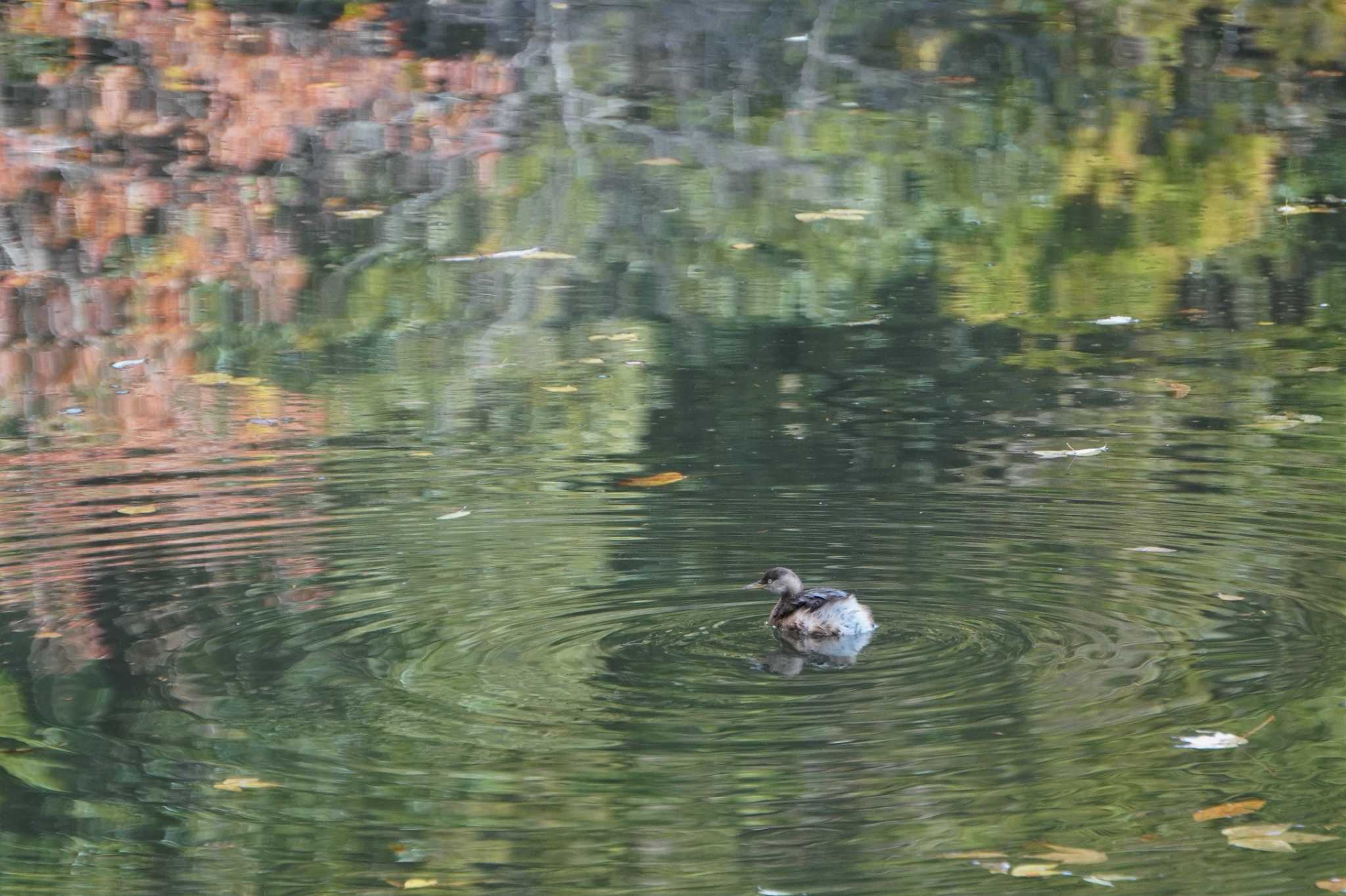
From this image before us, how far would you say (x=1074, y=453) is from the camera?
869cm

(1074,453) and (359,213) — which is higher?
(359,213)

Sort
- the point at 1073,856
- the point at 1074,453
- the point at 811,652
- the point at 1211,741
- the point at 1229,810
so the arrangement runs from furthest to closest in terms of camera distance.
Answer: the point at 1074,453 < the point at 811,652 < the point at 1211,741 < the point at 1229,810 < the point at 1073,856

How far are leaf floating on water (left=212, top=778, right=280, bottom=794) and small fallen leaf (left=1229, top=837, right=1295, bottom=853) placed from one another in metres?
2.44

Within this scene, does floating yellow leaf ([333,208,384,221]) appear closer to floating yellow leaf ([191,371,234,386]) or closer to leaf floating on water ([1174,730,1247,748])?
floating yellow leaf ([191,371,234,386])

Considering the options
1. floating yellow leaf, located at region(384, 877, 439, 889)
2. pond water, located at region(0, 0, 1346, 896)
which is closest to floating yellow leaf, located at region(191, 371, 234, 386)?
pond water, located at region(0, 0, 1346, 896)

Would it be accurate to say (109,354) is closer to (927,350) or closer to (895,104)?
(927,350)

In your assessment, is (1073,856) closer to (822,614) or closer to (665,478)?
(822,614)

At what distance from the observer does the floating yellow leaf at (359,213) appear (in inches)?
554

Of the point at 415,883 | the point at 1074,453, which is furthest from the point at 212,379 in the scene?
the point at 415,883

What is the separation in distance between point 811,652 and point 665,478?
2211 mm

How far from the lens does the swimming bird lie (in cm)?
641

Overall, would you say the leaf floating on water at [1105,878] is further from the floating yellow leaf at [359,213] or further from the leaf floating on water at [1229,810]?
the floating yellow leaf at [359,213]

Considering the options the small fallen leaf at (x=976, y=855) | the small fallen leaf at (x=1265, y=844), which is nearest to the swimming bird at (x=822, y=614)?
the small fallen leaf at (x=976, y=855)

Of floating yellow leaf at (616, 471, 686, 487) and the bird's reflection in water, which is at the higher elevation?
floating yellow leaf at (616, 471, 686, 487)
